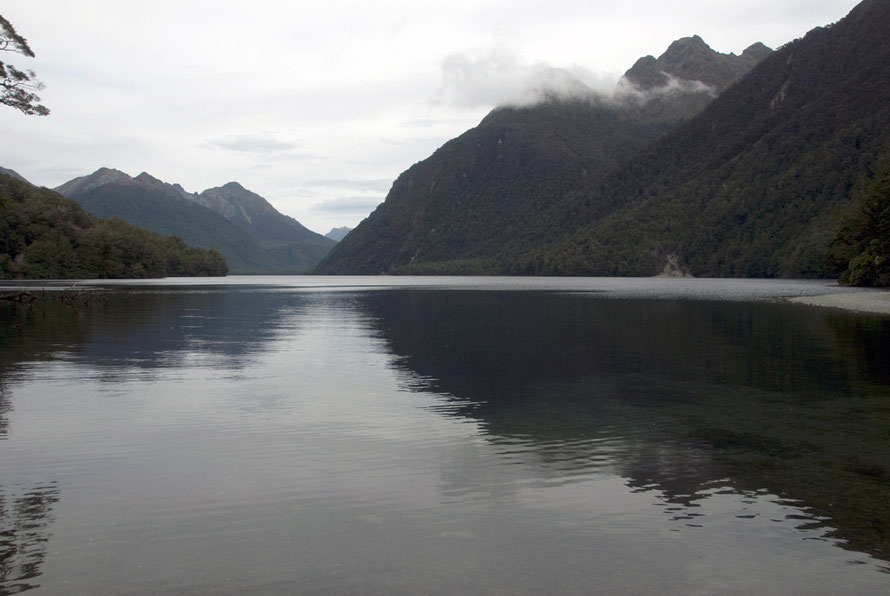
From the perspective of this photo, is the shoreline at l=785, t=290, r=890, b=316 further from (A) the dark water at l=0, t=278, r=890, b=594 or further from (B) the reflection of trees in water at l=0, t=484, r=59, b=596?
(B) the reflection of trees in water at l=0, t=484, r=59, b=596

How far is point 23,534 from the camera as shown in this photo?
12.9 m

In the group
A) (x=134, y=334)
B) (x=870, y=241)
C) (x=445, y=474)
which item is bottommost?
(x=445, y=474)

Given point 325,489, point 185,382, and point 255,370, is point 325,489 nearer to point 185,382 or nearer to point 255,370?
point 185,382

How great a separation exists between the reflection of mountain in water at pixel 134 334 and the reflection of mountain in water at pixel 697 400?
10873mm

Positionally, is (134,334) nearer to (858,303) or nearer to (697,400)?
(697,400)

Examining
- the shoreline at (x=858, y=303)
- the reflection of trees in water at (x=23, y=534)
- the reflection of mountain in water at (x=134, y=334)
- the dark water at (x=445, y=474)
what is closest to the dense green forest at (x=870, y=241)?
the shoreline at (x=858, y=303)

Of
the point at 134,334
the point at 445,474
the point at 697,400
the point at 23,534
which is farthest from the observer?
the point at 134,334

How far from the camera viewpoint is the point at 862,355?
1571 inches

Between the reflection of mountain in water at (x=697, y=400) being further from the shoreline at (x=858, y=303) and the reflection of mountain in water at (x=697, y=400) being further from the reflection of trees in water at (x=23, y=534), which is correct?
the shoreline at (x=858, y=303)

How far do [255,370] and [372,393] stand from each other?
9.04 meters

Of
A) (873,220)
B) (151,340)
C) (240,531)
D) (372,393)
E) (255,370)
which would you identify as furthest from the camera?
(873,220)

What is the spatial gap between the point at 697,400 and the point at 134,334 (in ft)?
132

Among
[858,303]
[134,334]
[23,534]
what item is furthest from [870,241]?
[23,534]

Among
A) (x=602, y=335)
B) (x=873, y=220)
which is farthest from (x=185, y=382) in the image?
(x=873, y=220)
